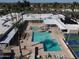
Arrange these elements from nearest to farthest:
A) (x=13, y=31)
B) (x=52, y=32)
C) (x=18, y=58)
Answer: (x=18, y=58) < (x=13, y=31) < (x=52, y=32)

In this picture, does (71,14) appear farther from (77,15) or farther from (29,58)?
(29,58)

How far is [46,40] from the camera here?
2528 centimetres

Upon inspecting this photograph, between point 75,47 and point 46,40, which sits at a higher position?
point 75,47

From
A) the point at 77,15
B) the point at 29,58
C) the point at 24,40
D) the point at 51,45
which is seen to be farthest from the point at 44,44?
the point at 77,15

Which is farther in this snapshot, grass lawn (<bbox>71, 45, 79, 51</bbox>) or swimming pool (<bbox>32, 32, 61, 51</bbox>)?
swimming pool (<bbox>32, 32, 61, 51</bbox>)

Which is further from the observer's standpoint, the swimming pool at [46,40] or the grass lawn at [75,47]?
the swimming pool at [46,40]

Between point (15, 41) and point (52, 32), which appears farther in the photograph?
point (52, 32)

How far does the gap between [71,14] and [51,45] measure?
66.2 ft

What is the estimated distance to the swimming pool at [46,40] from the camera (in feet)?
71.5

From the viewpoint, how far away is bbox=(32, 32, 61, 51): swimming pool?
21.8 metres

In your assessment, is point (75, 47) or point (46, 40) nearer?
point (75, 47)

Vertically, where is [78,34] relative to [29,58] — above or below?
below

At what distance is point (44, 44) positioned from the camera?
23.2m

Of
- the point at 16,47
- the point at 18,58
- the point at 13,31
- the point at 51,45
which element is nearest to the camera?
the point at 18,58
